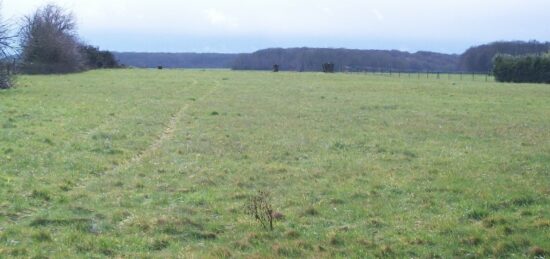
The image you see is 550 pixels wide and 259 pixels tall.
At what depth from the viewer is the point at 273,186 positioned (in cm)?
1295

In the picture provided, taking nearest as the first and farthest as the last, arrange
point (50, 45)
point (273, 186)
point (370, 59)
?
1. point (273, 186)
2. point (50, 45)
3. point (370, 59)

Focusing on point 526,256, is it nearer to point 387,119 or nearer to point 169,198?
point 169,198

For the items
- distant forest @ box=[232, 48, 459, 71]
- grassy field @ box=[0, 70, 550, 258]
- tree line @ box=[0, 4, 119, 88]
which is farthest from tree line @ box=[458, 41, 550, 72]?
grassy field @ box=[0, 70, 550, 258]

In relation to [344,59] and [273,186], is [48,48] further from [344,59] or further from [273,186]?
[344,59]

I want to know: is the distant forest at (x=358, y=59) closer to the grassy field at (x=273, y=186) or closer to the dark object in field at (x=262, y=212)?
the grassy field at (x=273, y=186)

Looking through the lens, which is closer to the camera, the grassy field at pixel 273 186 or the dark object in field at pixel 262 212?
the grassy field at pixel 273 186

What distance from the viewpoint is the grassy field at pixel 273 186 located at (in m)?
8.78

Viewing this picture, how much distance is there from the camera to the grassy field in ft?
28.8

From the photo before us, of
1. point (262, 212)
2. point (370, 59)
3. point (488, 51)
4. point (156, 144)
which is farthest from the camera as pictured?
point (370, 59)

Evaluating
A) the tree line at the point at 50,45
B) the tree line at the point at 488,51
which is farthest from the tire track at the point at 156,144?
the tree line at the point at 488,51

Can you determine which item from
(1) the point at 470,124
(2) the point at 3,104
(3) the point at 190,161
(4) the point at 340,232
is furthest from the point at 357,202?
(2) the point at 3,104

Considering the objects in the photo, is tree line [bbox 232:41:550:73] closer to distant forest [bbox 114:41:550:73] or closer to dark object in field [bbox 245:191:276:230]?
distant forest [bbox 114:41:550:73]

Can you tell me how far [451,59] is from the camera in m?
183

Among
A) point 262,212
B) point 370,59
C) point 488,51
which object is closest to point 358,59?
point 370,59
